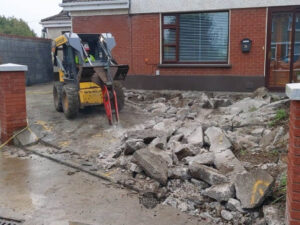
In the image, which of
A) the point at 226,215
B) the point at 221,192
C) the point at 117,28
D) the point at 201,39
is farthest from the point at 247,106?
the point at 117,28

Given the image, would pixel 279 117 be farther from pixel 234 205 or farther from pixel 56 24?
pixel 56 24

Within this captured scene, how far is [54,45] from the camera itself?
1031cm

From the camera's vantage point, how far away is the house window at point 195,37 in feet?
41.9

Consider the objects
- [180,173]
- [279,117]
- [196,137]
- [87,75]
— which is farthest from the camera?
[87,75]

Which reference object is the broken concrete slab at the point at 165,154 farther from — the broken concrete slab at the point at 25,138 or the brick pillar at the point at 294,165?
the broken concrete slab at the point at 25,138

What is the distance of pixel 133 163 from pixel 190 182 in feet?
3.36

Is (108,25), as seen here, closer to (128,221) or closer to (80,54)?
(80,54)

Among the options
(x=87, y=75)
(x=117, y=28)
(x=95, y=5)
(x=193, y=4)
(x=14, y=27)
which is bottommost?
(x=87, y=75)

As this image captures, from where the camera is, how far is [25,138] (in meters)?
7.76

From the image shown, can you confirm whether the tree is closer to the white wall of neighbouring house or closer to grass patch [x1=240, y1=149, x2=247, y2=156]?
the white wall of neighbouring house

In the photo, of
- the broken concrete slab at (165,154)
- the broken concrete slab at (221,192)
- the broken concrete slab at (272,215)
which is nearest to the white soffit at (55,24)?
the broken concrete slab at (165,154)

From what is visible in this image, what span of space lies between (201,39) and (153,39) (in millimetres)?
1753

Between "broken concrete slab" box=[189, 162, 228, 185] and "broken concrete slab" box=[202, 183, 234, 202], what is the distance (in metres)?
0.15

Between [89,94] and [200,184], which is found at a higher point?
[89,94]
